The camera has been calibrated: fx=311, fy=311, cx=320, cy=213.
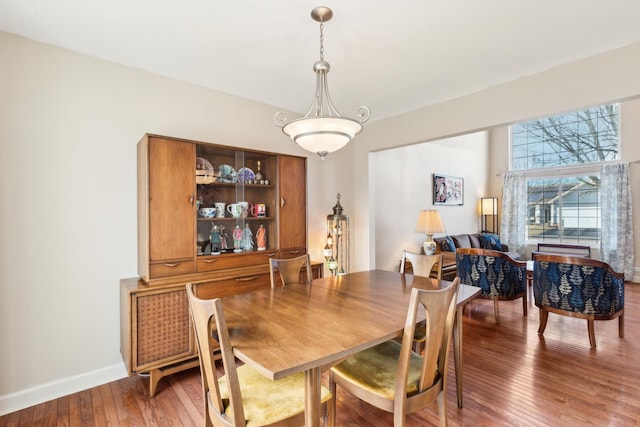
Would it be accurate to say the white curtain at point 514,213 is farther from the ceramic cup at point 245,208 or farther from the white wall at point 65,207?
the white wall at point 65,207

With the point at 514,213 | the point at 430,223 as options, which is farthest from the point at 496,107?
the point at 514,213

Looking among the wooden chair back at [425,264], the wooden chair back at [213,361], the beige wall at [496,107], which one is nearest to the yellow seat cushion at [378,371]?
the wooden chair back at [213,361]

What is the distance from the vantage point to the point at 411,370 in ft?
5.37

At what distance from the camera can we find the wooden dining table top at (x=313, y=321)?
120 cm

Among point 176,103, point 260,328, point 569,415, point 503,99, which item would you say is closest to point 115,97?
point 176,103

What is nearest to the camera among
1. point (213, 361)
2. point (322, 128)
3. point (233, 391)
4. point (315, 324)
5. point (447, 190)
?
point (233, 391)

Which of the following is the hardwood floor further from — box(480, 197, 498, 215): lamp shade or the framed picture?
box(480, 197, 498, 215): lamp shade

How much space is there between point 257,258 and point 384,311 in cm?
152

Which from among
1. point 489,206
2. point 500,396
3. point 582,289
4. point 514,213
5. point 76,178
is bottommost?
point 500,396

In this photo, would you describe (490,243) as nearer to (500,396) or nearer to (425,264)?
(425,264)

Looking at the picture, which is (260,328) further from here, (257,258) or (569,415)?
(569,415)

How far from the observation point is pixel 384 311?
169 cm

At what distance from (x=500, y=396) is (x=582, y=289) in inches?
60.1

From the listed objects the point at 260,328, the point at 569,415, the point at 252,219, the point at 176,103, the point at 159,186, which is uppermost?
the point at 176,103
